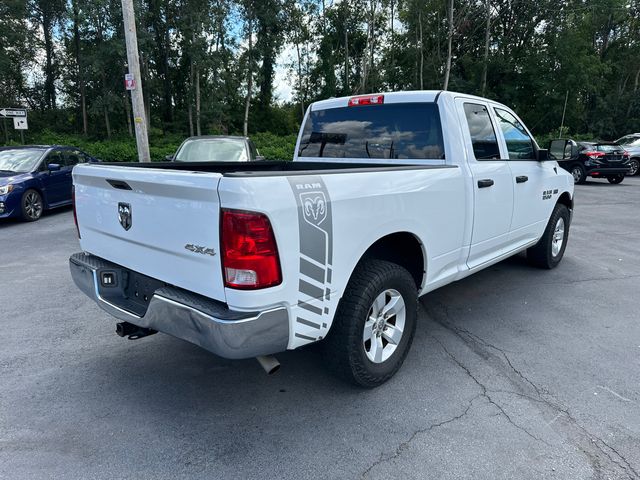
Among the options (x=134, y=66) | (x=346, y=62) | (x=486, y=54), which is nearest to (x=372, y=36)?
(x=346, y=62)

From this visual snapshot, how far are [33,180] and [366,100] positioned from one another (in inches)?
328

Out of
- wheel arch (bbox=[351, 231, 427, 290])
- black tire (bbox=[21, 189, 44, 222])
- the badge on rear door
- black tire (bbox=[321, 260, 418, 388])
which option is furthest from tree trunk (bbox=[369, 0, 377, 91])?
the badge on rear door

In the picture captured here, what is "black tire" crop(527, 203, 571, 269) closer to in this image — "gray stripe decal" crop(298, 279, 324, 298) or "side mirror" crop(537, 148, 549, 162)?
"side mirror" crop(537, 148, 549, 162)

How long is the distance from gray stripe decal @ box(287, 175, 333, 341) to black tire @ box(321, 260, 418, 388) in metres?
0.24

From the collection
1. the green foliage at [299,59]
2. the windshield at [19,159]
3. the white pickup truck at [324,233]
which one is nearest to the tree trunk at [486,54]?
the green foliage at [299,59]

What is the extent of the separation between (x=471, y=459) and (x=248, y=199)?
5.93ft

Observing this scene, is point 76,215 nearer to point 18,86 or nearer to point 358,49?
point 18,86

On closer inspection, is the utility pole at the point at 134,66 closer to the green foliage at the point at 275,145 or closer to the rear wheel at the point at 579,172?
the green foliage at the point at 275,145

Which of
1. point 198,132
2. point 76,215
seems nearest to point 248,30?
point 198,132

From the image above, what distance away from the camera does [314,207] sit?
7.59ft

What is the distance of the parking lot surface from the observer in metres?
2.31

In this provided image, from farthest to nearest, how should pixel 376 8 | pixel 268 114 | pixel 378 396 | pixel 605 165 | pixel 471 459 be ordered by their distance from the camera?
1. pixel 268 114
2. pixel 376 8
3. pixel 605 165
4. pixel 378 396
5. pixel 471 459

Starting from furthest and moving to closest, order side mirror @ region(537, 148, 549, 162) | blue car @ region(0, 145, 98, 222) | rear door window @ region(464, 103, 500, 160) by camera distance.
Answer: blue car @ region(0, 145, 98, 222) < side mirror @ region(537, 148, 549, 162) < rear door window @ region(464, 103, 500, 160)

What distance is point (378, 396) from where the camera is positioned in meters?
2.94
